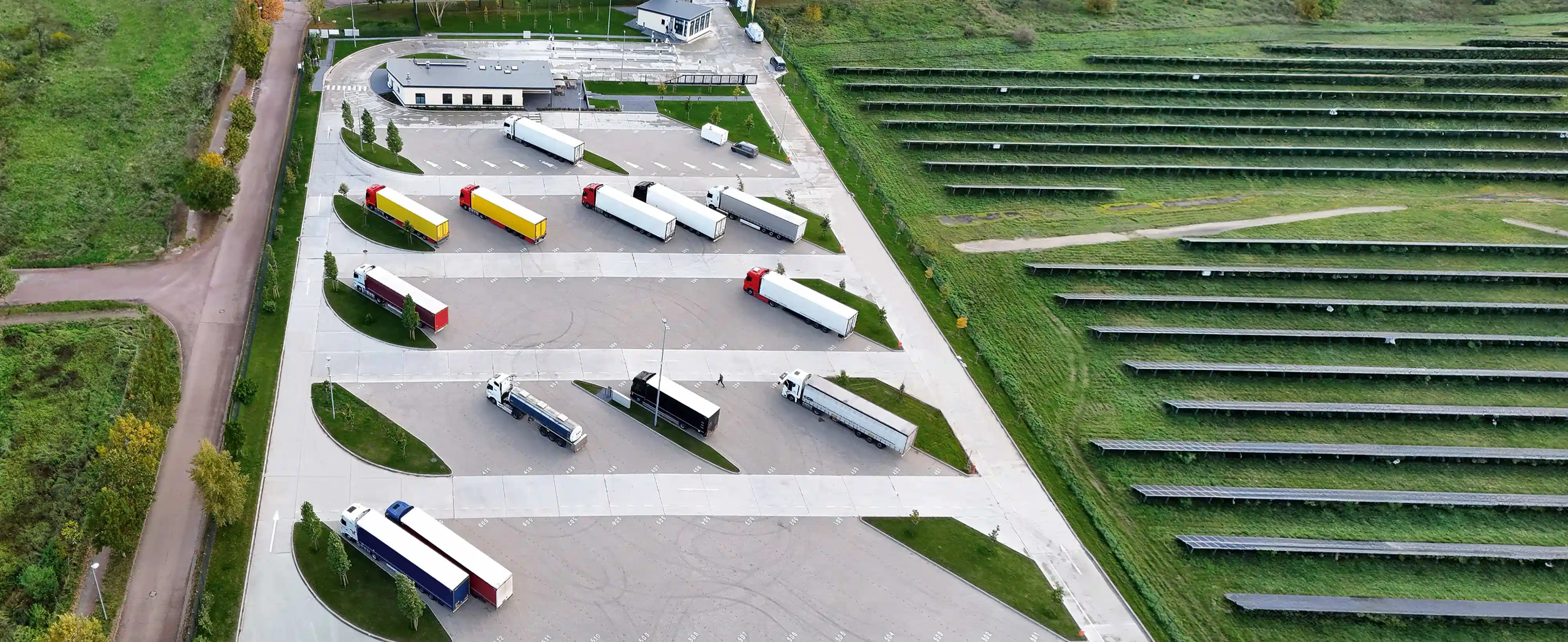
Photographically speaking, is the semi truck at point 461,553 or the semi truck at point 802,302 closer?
the semi truck at point 461,553

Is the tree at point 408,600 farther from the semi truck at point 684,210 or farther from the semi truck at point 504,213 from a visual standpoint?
the semi truck at point 684,210

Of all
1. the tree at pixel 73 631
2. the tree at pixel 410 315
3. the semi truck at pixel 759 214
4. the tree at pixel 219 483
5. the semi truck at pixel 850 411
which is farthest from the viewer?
the semi truck at pixel 759 214

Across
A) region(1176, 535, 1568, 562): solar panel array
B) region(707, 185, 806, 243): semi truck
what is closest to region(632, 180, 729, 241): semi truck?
region(707, 185, 806, 243): semi truck

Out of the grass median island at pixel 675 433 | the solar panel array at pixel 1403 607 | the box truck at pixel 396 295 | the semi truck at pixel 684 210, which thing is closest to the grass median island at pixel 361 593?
the grass median island at pixel 675 433

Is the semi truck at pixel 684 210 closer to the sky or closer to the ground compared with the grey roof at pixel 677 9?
closer to the ground

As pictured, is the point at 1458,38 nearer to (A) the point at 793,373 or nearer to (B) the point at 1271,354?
(B) the point at 1271,354

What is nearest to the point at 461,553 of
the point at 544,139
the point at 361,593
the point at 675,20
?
the point at 361,593

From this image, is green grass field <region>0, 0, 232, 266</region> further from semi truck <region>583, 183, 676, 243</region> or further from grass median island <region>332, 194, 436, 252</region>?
semi truck <region>583, 183, 676, 243</region>

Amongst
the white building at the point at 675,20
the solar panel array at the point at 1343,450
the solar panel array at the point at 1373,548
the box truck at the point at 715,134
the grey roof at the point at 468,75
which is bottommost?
the solar panel array at the point at 1373,548
